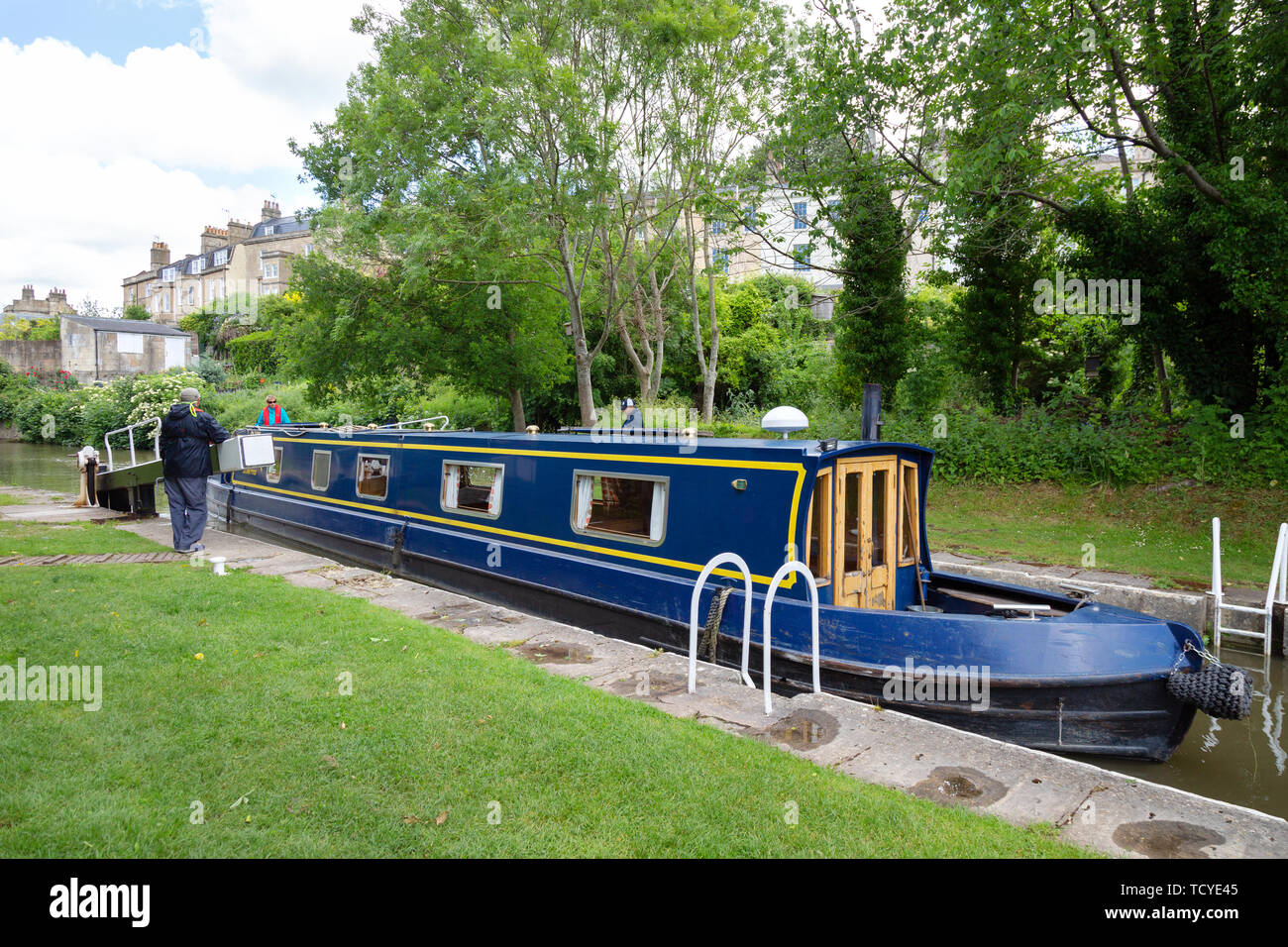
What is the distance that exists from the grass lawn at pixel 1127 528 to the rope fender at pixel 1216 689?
4169mm

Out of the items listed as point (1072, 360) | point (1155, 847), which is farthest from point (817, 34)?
point (1155, 847)

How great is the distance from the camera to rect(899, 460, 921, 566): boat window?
621 centimetres

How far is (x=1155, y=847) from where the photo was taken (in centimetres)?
307

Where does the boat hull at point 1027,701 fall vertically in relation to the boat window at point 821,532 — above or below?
below

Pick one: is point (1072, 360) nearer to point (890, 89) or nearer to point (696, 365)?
point (890, 89)

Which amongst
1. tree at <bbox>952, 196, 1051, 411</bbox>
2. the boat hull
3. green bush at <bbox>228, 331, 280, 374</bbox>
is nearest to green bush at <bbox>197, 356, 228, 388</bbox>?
green bush at <bbox>228, 331, 280, 374</bbox>

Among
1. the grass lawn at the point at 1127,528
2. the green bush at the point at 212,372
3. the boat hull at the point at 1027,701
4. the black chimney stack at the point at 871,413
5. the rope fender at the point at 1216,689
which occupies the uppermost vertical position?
the green bush at the point at 212,372

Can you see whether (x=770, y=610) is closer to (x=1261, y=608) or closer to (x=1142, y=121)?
(x=1261, y=608)

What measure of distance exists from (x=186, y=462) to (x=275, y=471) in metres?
3.72

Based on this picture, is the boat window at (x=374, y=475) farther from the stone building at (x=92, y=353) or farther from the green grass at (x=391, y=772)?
the stone building at (x=92, y=353)

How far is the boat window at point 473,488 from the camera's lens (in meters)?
8.15

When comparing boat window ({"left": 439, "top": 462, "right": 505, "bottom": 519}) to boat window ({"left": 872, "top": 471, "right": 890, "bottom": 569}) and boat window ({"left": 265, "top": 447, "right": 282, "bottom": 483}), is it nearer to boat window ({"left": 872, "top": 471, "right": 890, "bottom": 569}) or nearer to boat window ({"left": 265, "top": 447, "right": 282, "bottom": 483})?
boat window ({"left": 872, "top": 471, "right": 890, "bottom": 569})

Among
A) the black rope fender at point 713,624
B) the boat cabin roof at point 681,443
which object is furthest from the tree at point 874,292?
the black rope fender at point 713,624
